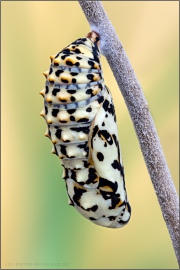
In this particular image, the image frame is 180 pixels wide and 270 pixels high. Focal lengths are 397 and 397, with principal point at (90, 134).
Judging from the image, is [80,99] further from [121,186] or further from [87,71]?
[121,186]

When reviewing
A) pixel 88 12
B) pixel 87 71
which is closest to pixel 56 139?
pixel 87 71

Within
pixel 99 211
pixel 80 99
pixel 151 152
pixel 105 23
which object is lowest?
pixel 99 211

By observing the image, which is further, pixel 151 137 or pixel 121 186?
pixel 121 186

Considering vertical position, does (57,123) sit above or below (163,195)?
above
